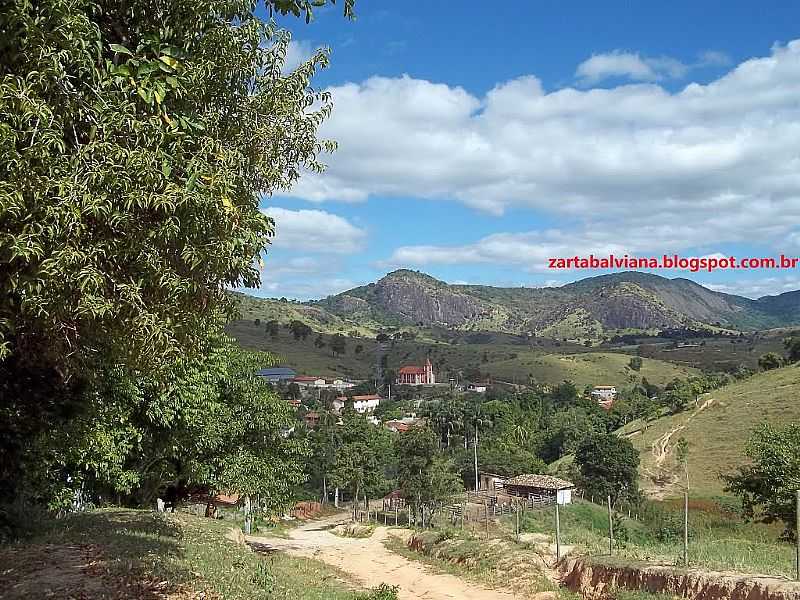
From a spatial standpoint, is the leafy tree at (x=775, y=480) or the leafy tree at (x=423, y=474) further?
the leafy tree at (x=423, y=474)

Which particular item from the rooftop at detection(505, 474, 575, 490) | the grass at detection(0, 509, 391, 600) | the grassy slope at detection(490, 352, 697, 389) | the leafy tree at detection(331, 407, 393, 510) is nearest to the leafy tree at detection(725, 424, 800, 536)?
the grass at detection(0, 509, 391, 600)

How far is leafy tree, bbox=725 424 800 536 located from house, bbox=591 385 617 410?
98245mm

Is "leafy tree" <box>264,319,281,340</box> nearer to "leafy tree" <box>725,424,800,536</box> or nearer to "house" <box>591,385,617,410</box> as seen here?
"house" <box>591,385,617,410</box>

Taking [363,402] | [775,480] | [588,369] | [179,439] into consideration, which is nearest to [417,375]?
[363,402]

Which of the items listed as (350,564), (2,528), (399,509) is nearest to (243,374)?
(350,564)

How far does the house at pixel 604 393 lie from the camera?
121 meters

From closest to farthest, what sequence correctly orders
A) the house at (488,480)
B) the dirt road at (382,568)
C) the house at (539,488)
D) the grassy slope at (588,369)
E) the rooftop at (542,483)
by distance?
the dirt road at (382,568), the house at (539,488), the rooftop at (542,483), the house at (488,480), the grassy slope at (588,369)

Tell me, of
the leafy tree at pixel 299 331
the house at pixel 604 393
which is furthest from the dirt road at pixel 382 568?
the leafy tree at pixel 299 331

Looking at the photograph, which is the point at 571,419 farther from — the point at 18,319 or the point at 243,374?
the point at 18,319

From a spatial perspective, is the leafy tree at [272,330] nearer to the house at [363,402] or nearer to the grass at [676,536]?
the house at [363,402]

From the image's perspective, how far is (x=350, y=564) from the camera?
21.3m

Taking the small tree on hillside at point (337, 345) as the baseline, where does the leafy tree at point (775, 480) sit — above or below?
below

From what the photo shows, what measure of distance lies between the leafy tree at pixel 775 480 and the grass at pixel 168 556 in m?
15.4

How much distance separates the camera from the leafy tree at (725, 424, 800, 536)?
2122 centimetres
